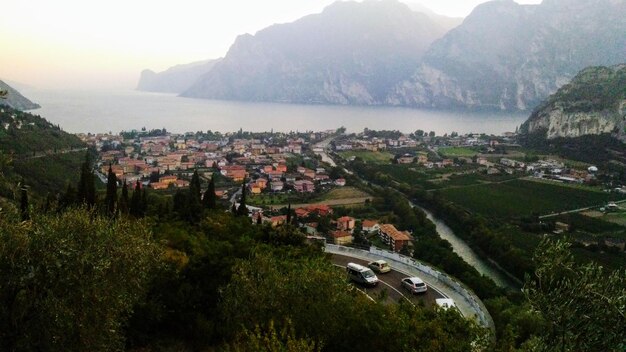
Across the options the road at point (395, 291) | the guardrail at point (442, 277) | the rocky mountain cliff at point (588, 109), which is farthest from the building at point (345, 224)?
the rocky mountain cliff at point (588, 109)

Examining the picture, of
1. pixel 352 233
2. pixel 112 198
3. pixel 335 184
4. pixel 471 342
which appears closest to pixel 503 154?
pixel 335 184

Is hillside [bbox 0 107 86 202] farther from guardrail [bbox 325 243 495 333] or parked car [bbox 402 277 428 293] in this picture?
parked car [bbox 402 277 428 293]

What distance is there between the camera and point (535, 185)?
5100cm

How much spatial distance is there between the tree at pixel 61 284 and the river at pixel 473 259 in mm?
23556

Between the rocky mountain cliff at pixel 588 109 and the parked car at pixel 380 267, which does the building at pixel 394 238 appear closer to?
the parked car at pixel 380 267

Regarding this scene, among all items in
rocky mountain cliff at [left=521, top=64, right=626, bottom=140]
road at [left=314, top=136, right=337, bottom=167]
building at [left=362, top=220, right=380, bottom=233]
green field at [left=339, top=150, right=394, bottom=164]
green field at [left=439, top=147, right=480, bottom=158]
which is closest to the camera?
building at [left=362, top=220, right=380, bottom=233]

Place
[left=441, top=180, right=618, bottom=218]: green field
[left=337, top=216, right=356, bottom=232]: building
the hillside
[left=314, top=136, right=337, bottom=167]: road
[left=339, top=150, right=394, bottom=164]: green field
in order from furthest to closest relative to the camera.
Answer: [left=339, top=150, right=394, bottom=164]: green field
[left=314, top=136, right=337, bottom=167]: road
[left=441, top=180, right=618, bottom=218]: green field
the hillside
[left=337, top=216, right=356, bottom=232]: building

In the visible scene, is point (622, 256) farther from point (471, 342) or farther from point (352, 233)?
point (471, 342)

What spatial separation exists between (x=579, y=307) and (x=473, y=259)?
85.4ft

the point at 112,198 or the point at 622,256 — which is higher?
the point at 112,198

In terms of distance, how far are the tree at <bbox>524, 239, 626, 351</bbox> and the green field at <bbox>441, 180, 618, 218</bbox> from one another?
116 feet

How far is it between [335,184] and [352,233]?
60.5 feet

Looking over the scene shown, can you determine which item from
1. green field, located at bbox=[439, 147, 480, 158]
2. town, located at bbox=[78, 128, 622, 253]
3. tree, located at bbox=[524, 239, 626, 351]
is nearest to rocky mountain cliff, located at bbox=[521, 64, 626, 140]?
town, located at bbox=[78, 128, 622, 253]

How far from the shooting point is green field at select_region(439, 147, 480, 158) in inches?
2899
